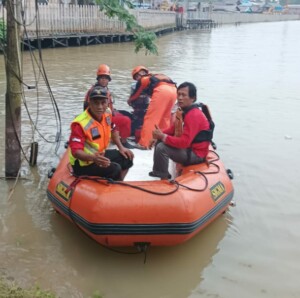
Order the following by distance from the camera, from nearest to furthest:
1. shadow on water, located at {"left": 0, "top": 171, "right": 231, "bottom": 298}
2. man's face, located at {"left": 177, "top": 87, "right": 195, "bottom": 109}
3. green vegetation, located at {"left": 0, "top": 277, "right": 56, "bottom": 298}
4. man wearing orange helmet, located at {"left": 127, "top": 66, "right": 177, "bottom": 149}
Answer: green vegetation, located at {"left": 0, "top": 277, "right": 56, "bottom": 298}
shadow on water, located at {"left": 0, "top": 171, "right": 231, "bottom": 298}
man's face, located at {"left": 177, "top": 87, "right": 195, "bottom": 109}
man wearing orange helmet, located at {"left": 127, "top": 66, "right": 177, "bottom": 149}

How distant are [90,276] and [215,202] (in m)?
1.46

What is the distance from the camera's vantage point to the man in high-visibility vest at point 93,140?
171 inches

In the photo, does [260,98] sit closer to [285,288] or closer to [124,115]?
[124,115]

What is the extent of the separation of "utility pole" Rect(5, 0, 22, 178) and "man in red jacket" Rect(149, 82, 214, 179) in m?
1.93

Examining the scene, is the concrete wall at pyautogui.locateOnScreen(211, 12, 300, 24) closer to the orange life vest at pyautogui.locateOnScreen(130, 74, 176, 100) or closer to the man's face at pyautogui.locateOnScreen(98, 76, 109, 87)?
the orange life vest at pyautogui.locateOnScreen(130, 74, 176, 100)

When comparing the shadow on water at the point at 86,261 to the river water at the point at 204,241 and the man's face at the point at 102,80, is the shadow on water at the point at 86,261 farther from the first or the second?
the man's face at the point at 102,80

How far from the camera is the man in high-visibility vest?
14.2 feet

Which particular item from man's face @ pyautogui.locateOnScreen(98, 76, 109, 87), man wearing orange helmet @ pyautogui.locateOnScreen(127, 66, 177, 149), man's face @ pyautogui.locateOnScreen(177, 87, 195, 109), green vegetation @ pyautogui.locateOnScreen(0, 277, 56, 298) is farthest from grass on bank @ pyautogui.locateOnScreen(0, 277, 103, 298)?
man's face @ pyautogui.locateOnScreen(98, 76, 109, 87)

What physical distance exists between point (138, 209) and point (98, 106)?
43.7 inches

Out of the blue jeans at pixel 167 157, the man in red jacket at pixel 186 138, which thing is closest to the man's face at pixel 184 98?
the man in red jacket at pixel 186 138

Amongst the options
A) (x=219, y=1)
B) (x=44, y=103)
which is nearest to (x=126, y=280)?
(x=44, y=103)

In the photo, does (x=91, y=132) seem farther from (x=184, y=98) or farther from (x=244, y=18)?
(x=244, y=18)

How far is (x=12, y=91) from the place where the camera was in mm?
5660

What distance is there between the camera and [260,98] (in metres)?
12.3
